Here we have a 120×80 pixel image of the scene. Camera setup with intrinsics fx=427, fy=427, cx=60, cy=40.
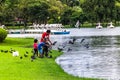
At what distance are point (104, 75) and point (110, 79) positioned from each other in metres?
1.43

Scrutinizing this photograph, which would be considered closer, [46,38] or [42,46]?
[46,38]

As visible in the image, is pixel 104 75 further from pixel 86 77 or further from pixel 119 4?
pixel 119 4

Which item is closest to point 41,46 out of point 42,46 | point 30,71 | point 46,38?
point 42,46

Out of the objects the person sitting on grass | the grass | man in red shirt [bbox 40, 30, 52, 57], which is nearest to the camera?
the grass

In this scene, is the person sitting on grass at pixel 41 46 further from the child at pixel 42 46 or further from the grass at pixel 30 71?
the grass at pixel 30 71

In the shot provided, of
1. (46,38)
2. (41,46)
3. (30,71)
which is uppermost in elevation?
(46,38)

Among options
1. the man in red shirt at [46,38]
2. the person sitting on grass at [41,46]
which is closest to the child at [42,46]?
the person sitting on grass at [41,46]

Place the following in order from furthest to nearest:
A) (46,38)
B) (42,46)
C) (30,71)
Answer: (42,46) → (46,38) → (30,71)

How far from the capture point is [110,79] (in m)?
17.5

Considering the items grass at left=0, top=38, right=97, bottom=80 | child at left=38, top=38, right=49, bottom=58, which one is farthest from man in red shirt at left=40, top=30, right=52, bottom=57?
grass at left=0, top=38, right=97, bottom=80

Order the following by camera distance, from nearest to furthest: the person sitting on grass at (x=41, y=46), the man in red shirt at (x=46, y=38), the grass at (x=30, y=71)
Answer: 1. the grass at (x=30, y=71)
2. the man in red shirt at (x=46, y=38)
3. the person sitting on grass at (x=41, y=46)

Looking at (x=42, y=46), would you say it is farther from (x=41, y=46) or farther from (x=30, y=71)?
(x=30, y=71)

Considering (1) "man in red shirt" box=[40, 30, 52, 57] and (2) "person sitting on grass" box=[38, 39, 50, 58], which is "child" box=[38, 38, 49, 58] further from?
(1) "man in red shirt" box=[40, 30, 52, 57]

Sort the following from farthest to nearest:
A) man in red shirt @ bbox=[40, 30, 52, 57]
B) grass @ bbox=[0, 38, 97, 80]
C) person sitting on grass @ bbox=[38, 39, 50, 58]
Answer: person sitting on grass @ bbox=[38, 39, 50, 58], man in red shirt @ bbox=[40, 30, 52, 57], grass @ bbox=[0, 38, 97, 80]
